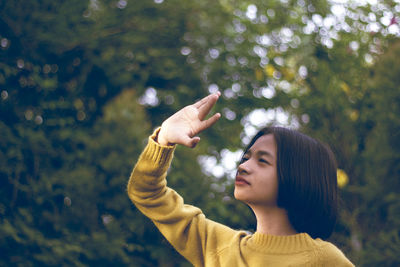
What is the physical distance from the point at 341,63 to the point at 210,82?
1242mm

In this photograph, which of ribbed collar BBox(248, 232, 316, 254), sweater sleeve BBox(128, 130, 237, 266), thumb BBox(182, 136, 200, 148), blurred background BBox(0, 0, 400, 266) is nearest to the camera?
thumb BBox(182, 136, 200, 148)

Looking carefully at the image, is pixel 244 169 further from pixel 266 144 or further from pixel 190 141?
pixel 190 141

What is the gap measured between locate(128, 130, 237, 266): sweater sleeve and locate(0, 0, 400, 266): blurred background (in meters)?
1.28

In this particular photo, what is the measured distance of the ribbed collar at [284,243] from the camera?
161cm

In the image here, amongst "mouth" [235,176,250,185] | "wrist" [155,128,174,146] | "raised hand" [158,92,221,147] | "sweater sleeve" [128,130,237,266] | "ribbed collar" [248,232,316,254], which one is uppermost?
"raised hand" [158,92,221,147]

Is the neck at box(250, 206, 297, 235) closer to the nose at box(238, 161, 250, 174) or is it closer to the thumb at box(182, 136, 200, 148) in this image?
the nose at box(238, 161, 250, 174)

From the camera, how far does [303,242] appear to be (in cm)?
163

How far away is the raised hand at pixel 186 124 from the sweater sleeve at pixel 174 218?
0.09 meters

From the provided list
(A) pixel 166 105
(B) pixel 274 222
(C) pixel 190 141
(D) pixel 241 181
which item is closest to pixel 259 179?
(D) pixel 241 181

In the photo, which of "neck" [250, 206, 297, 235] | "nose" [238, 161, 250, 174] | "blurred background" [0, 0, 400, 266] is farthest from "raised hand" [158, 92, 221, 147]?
"blurred background" [0, 0, 400, 266]

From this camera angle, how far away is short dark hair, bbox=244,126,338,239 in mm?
1644

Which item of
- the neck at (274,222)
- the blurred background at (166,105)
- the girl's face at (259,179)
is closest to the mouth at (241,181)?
the girl's face at (259,179)

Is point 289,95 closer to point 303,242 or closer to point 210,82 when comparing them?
point 210,82

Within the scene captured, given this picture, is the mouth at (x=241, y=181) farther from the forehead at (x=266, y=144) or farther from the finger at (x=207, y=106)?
the finger at (x=207, y=106)
